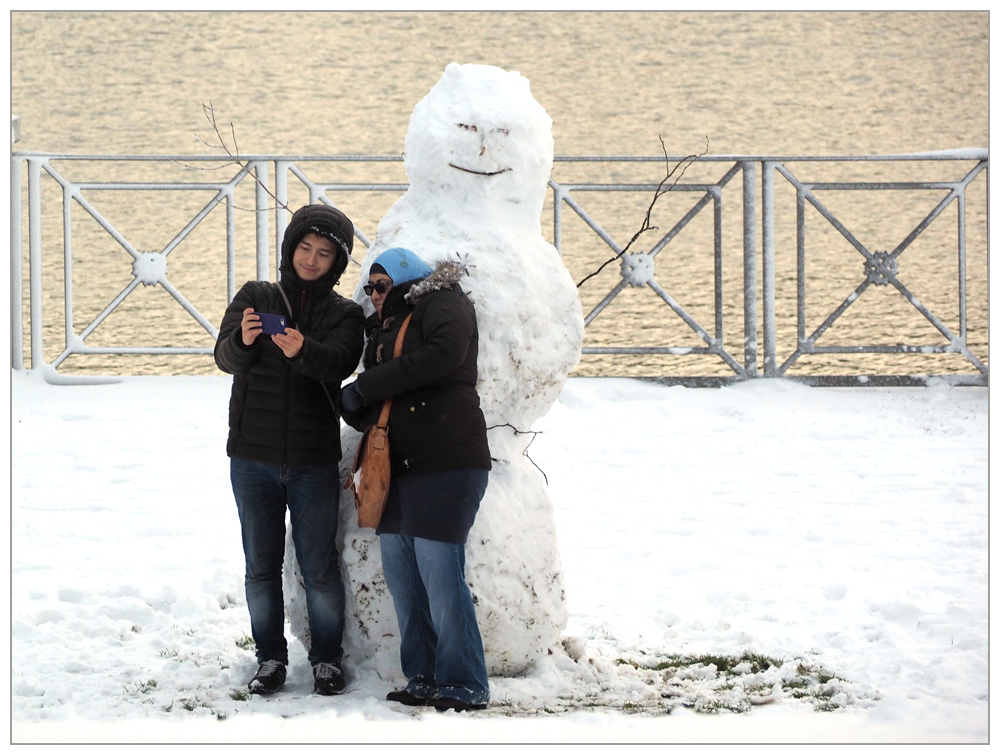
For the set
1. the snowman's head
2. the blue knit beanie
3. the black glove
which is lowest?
the black glove

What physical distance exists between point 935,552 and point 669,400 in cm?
274

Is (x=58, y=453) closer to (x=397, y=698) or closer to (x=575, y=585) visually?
(x=575, y=585)

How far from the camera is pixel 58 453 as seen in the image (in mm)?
6070

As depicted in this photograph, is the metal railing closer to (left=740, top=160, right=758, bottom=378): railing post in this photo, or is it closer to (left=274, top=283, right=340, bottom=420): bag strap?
(left=740, top=160, right=758, bottom=378): railing post

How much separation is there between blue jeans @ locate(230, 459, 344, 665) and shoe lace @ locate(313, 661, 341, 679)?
19mm

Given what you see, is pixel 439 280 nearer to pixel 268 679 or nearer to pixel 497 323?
pixel 497 323

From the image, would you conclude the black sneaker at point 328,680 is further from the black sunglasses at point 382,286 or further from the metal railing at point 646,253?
the metal railing at point 646,253

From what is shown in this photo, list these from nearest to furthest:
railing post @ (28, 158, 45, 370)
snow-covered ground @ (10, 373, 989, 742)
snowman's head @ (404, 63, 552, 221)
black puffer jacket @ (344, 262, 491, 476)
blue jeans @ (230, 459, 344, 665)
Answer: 1. black puffer jacket @ (344, 262, 491, 476)
2. snow-covered ground @ (10, 373, 989, 742)
3. blue jeans @ (230, 459, 344, 665)
4. snowman's head @ (404, 63, 552, 221)
5. railing post @ (28, 158, 45, 370)

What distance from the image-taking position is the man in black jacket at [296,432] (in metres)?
3.13

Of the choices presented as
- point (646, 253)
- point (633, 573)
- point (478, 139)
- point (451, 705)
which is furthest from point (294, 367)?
point (646, 253)

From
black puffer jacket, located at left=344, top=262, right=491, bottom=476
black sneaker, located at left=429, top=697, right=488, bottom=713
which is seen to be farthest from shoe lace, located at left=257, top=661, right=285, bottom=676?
black puffer jacket, located at left=344, top=262, right=491, bottom=476

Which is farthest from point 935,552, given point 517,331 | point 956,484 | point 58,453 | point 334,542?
point 58,453

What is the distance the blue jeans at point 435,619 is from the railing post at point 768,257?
5.14m

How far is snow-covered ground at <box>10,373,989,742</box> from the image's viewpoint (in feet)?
10.0
